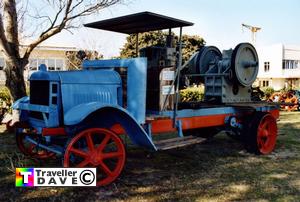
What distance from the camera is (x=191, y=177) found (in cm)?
510

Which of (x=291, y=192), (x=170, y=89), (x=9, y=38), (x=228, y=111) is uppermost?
(x=9, y=38)

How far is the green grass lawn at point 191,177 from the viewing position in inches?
168

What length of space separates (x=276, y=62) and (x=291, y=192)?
4074cm

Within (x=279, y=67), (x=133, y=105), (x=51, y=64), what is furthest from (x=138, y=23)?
(x=279, y=67)

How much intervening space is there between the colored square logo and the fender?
728mm

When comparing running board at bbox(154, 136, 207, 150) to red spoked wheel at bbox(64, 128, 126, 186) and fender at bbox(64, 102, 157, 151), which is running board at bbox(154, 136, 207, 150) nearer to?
fender at bbox(64, 102, 157, 151)

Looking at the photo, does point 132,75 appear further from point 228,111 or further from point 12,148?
point 12,148

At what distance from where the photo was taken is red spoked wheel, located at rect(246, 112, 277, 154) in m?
6.51

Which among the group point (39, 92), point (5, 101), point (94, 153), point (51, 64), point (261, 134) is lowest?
point (261, 134)

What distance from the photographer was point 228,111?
647 centimetres

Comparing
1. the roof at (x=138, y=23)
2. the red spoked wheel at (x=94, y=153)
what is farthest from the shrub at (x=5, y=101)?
the red spoked wheel at (x=94, y=153)

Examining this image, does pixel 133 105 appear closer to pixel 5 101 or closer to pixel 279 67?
pixel 5 101

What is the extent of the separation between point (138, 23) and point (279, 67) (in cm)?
4006

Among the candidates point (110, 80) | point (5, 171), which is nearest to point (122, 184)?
point (110, 80)
